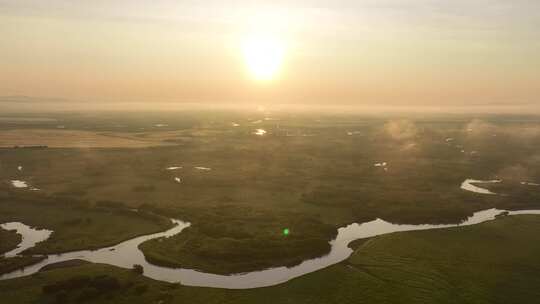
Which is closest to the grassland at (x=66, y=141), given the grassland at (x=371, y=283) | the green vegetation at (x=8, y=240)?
the green vegetation at (x=8, y=240)

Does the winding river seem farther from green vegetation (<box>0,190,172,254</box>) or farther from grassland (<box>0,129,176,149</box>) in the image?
grassland (<box>0,129,176,149</box>)

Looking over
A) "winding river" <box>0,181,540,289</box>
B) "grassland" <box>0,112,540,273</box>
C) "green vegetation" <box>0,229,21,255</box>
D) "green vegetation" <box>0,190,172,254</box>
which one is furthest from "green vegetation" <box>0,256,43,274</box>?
"green vegetation" <box>0,229,21,255</box>

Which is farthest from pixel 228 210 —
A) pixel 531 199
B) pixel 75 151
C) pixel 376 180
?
pixel 75 151

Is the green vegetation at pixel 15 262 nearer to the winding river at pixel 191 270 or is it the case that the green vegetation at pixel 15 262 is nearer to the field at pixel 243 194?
the winding river at pixel 191 270

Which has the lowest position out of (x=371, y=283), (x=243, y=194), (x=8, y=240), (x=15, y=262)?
(x=371, y=283)

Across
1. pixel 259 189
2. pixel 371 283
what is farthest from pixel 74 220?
pixel 371 283

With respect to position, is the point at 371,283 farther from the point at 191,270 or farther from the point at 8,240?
the point at 8,240

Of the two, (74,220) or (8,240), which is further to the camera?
(74,220)
